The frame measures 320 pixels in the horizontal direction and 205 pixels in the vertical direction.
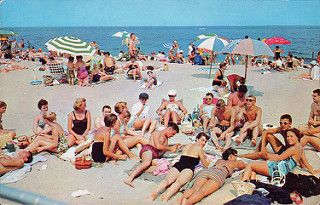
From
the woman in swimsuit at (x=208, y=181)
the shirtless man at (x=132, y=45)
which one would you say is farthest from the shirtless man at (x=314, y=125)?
the shirtless man at (x=132, y=45)

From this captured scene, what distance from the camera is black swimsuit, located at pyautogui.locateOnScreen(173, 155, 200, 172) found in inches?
184

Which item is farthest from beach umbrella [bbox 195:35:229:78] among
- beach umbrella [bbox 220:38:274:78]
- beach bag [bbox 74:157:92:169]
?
beach bag [bbox 74:157:92:169]

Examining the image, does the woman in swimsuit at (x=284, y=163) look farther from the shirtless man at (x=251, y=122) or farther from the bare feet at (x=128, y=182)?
the bare feet at (x=128, y=182)

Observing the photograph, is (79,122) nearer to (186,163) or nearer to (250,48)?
(186,163)

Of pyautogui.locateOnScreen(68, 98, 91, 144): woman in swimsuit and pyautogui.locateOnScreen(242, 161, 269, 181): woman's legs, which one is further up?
pyautogui.locateOnScreen(68, 98, 91, 144): woman in swimsuit

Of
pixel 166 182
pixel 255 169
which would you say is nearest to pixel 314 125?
pixel 255 169

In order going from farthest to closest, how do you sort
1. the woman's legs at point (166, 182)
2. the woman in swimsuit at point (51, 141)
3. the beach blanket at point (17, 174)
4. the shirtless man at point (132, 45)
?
the shirtless man at point (132, 45)
the woman in swimsuit at point (51, 141)
the beach blanket at point (17, 174)
the woman's legs at point (166, 182)

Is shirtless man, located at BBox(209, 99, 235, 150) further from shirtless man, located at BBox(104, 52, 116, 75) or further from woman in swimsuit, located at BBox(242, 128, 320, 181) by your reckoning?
shirtless man, located at BBox(104, 52, 116, 75)

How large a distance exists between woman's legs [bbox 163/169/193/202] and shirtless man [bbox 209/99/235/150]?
191cm

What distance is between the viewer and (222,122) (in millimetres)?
6727

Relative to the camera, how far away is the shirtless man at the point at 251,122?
6.33 metres

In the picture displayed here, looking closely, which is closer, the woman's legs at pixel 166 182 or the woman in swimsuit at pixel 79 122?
the woman's legs at pixel 166 182

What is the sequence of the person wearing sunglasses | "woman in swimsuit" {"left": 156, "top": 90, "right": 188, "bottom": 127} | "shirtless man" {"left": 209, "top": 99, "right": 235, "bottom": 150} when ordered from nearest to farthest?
"shirtless man" {"left": 209, "top": 99, "right": 235, "bottom": 150}
the person wearing sunglasses
"woman in swimsuit" {"left": 156, "top": 90, "right": 188, "bottom": 127}

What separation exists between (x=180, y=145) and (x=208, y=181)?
5.80 feet
